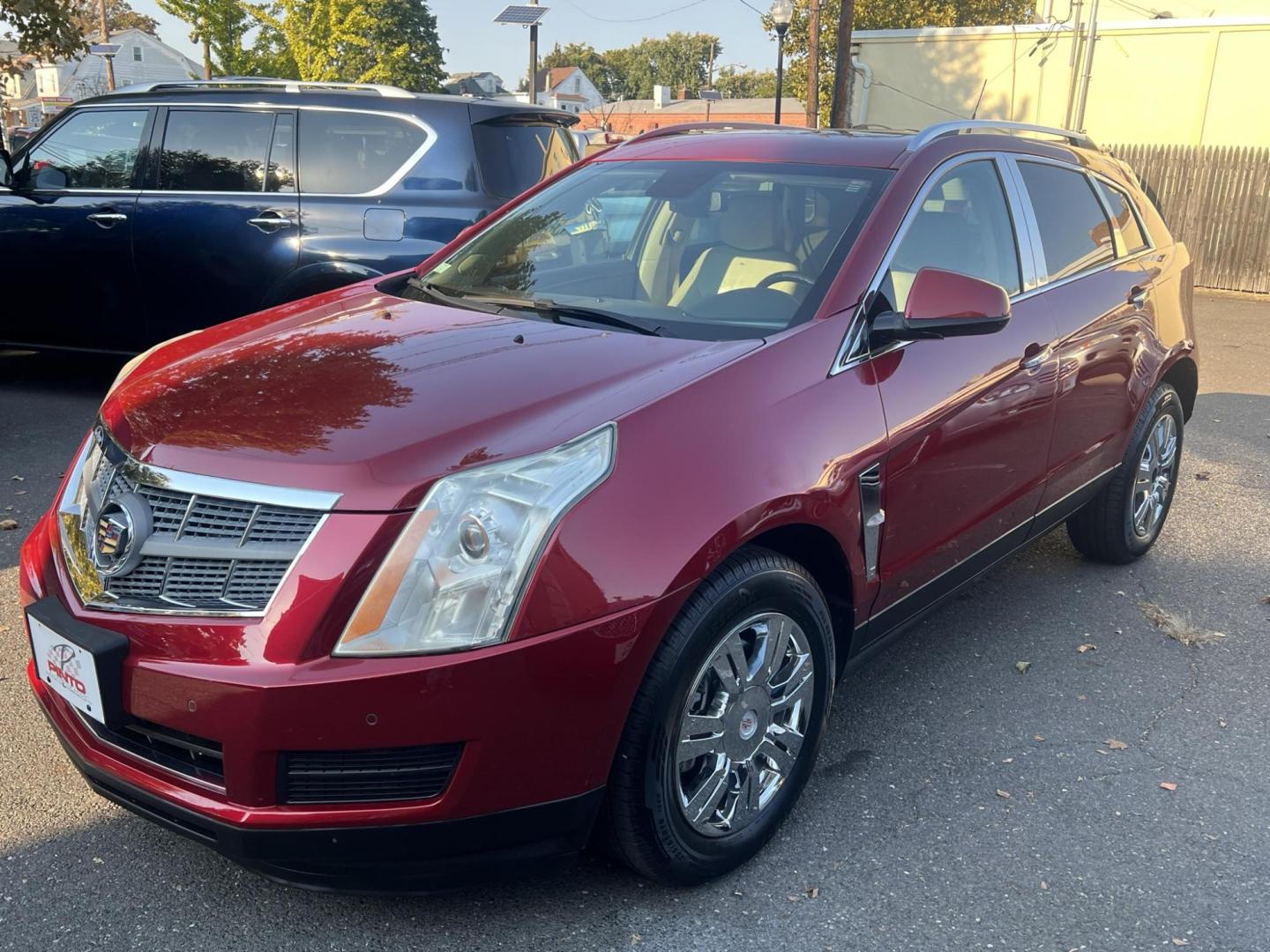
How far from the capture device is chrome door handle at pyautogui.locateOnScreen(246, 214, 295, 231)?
6.20 meters

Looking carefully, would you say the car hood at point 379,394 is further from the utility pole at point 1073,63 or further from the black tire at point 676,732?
the utility pole at point 1073,63

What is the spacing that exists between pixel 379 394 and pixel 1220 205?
15.7 m

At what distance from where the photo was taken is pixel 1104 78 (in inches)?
746

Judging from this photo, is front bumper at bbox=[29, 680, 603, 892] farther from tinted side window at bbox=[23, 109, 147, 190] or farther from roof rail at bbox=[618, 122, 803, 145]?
tinted side window at bbox=[23, 109, 147, 190]

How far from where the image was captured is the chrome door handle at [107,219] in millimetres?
6500

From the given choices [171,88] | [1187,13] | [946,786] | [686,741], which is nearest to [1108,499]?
[946,786]

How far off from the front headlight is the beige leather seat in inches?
45.2

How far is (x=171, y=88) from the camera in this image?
6.59m

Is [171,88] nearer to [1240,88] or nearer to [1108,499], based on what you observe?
[1108,499]

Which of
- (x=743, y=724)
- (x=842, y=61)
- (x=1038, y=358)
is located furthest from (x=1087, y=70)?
(x=743, y=724)

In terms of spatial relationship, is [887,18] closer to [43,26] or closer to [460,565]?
[43,26]

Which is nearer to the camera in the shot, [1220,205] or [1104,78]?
[1220,205]

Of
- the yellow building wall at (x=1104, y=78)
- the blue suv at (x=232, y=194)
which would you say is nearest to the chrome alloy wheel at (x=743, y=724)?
the blue suv at (x=232, y=194)

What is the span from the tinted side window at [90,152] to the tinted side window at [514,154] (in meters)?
2.16
